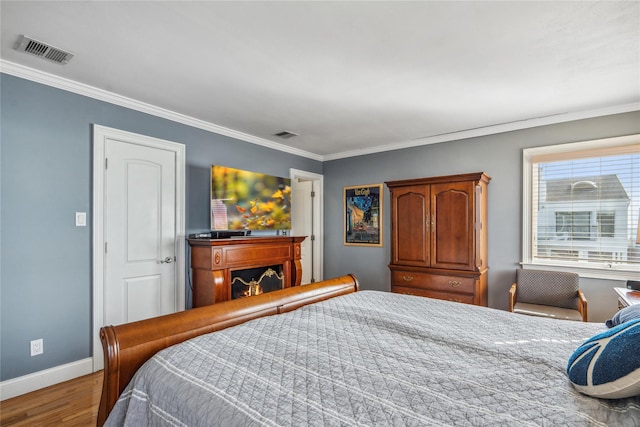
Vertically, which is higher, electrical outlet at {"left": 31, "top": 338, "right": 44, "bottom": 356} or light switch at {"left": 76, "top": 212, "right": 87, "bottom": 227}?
light switch at {"left": 76, "top": 212, "right": 87, "bottom": 227}

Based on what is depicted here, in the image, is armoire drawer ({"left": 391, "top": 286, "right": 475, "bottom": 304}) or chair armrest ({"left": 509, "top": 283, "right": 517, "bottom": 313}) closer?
chair armrest ({"left": 509, "top": 283, "right": 517, "bottom": 313})

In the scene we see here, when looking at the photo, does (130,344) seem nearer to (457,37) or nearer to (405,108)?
(457,37)

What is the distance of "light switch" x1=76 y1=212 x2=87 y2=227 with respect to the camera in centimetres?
273

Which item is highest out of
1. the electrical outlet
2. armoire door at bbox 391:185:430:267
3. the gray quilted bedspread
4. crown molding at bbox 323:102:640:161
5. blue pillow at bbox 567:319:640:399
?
crown molding at bbox 323:102:640:161

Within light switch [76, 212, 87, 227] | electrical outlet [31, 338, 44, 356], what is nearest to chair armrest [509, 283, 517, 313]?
light switch [76, 212, 87, 227]

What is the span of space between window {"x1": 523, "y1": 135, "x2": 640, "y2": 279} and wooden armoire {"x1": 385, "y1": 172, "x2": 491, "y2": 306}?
0.51 m

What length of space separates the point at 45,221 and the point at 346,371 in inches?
106

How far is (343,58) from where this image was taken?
228 centimetres

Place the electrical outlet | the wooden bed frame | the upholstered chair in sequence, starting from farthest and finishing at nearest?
the upholstered chair < the electrical outlet < the wooden bed frame

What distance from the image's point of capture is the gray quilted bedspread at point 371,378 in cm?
96

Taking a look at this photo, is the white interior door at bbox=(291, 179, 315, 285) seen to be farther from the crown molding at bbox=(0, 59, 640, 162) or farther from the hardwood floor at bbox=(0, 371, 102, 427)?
the hardwood floor at bbox=(0, 371, 102, 427)

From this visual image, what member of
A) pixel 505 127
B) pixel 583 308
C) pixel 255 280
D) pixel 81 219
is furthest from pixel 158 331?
pixel 505 127

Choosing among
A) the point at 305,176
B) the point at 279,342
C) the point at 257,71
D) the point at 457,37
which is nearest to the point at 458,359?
the point at 279,342

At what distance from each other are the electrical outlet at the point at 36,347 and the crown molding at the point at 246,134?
2.03 m
